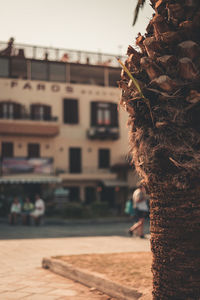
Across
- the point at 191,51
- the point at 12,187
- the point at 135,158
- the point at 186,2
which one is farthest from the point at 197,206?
the point at 12,187

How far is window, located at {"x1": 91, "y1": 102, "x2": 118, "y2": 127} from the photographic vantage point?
34.7 metres

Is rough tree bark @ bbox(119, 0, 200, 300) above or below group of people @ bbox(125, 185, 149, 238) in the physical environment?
above

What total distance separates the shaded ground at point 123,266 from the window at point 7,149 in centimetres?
2458

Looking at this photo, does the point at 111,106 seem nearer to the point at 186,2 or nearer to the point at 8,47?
the point at 8,47

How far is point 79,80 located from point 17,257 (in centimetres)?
2763

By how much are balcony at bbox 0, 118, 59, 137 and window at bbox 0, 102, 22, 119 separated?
2.54 feet

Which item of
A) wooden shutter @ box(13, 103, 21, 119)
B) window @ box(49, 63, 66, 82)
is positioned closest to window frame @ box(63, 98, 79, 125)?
window @ box(49, 63, 66, 82)

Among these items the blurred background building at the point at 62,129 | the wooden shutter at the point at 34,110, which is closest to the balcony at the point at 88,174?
the blurred background building at the point at 62,129

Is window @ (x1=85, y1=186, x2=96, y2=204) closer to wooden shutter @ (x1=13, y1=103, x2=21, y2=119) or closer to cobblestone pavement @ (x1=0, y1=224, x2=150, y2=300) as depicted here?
wooden shutter @ (x1=13, y1=103, x2=21, y2=119)

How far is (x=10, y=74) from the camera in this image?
3303cm

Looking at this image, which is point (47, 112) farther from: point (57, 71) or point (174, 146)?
point (174, 146)

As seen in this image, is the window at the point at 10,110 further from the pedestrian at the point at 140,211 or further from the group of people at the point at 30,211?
the pedestrian at the point at 140,211

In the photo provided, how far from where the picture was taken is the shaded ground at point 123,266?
18.9ft

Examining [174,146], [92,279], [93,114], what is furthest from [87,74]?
[174,146]
